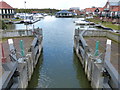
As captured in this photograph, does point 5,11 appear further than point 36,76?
Yes

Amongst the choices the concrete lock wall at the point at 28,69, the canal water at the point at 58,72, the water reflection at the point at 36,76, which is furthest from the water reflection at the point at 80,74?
the concrete lock wall at the point at 28,69

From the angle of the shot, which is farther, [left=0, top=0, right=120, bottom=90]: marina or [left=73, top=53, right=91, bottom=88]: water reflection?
[left=73, top=53, right=91, bottom=88]: water reflection

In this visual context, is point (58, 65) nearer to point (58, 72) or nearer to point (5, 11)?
point (58, 72)

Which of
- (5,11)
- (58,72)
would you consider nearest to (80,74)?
(58,72)

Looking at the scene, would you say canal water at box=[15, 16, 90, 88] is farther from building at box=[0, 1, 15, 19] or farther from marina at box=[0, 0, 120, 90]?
building at box=[0, 1, 15, 19]

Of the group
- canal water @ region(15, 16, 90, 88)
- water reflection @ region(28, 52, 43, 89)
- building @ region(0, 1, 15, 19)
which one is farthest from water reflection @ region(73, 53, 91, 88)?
building @ region(0, 1, 15, 19)

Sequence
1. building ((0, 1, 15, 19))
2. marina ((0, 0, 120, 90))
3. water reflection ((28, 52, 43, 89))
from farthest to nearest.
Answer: building ((0, 1, 15, 19)) < water reflection ((28, 52, 43, 89)) < marina ((0, 0, 120, 90))

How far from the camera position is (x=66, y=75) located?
14445 mm

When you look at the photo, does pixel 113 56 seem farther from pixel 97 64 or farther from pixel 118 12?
pixel 118 12

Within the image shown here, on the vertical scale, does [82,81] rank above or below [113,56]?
Result: below

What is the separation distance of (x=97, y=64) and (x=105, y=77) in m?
1.10

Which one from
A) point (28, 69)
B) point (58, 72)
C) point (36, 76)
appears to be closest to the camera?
point (28, 69)

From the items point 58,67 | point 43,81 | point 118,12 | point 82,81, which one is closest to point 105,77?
point 82,81

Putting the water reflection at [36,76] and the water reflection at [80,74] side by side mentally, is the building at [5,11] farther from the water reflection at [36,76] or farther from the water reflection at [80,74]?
the water reflection at [80,74]
